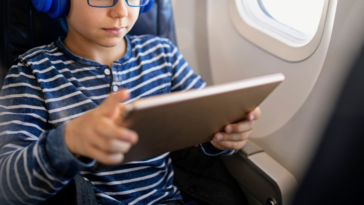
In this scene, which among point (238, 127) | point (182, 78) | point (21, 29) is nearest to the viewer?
point (238, 127)

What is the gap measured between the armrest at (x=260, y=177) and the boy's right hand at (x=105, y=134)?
745 millimetres

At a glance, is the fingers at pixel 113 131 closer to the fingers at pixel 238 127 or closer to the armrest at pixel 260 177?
the fingers at pixel 238 127

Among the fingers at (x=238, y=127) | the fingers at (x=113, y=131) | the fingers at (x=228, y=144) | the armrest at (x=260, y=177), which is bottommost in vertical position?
the armrest at (x=260, y=177)

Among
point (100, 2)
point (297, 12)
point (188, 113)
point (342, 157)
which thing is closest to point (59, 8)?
point (100, 2)

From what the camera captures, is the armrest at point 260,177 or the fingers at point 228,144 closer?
the fingers at point 228,144

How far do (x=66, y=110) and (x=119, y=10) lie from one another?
0.38m

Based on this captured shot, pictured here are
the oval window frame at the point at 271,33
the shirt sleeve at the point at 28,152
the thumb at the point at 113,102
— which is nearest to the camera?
the thumb at the point at 113,102

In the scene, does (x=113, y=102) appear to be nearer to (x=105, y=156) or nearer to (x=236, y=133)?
(x=105, y=156)

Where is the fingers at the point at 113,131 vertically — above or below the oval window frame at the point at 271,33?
below

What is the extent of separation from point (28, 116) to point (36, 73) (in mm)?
162

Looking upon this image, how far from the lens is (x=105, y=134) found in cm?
51

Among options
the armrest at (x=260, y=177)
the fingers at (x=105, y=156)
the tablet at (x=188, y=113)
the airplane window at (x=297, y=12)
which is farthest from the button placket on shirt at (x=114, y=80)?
the airplane window at (x=297, y=12)

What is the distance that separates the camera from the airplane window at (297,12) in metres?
1.16

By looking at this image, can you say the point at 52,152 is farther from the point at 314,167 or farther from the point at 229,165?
the point at 229,165
